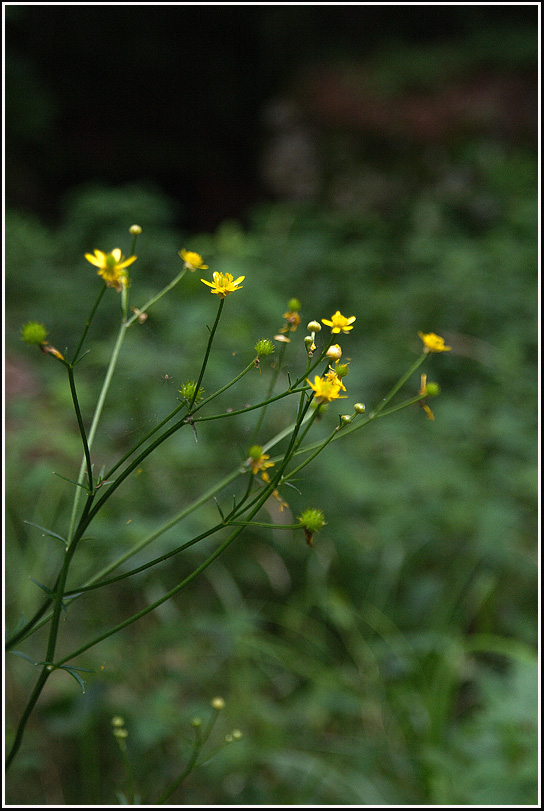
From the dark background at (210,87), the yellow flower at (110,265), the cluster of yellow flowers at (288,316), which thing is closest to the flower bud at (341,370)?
the cluster of yellow flowers at (288,316)

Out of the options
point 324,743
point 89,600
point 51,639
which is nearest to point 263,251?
point 89,600

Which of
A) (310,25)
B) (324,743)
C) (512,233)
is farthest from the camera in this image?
(310,25)

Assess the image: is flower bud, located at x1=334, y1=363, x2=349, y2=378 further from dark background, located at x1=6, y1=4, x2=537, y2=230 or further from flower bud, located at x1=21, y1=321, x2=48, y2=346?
dark background, located at x1=6, y1=4, x2=537, y2=230

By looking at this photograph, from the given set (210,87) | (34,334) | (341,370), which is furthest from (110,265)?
(210,87)

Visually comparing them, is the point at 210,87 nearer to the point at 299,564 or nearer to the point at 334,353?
the point at 299,564

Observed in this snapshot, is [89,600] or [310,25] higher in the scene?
[310,25]

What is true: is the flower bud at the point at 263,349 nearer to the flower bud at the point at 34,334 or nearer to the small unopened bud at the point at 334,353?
the small unopened bud at the point at 334,353

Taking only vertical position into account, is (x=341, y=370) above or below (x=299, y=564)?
above

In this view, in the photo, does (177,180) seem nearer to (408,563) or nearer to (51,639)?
(408,563)
